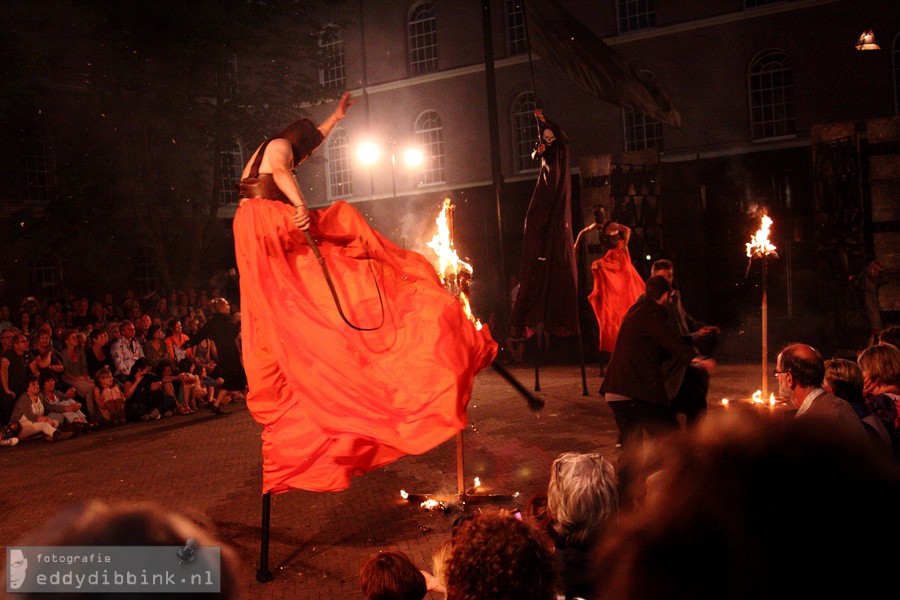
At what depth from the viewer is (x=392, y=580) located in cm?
313

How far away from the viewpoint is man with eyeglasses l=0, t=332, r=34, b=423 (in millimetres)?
11062

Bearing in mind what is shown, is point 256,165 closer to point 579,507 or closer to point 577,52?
point 579,507

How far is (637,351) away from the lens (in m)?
6.16

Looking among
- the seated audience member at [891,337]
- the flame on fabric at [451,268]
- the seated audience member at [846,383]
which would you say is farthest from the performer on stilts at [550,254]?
the seated audience member at [846,383]

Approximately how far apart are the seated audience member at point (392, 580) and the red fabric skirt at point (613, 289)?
29.3 ft

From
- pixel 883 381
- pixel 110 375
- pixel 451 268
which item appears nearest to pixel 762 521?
pixel 883 381

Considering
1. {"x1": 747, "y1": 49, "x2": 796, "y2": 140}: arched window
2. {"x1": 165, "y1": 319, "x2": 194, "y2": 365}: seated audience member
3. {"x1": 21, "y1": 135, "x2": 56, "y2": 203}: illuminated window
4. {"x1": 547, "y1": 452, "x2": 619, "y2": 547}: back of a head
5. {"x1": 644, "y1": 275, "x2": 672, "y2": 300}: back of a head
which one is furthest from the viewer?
{"x1": 21, "y1": 135, "x2": 56, "y2": 203}: illuminated window

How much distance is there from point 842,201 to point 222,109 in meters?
16.5

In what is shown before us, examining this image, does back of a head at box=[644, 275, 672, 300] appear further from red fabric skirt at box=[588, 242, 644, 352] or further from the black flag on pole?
red fabric skirt at box=[588, 242, 644, 352]

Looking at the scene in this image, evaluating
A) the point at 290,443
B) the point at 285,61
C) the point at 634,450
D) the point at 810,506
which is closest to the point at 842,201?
the point at 634,450

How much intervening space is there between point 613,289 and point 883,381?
7.04 meters

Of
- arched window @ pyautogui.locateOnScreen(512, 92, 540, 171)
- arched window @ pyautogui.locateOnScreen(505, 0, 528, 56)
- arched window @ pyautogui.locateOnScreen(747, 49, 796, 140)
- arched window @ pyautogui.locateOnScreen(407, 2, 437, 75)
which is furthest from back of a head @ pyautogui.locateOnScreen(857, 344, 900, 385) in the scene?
arched window @ pyautogui.locateOnScreen(407, 2, 437, 75)

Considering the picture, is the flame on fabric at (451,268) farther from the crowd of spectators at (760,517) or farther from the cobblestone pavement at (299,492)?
the crowd of spectators at (760,517)

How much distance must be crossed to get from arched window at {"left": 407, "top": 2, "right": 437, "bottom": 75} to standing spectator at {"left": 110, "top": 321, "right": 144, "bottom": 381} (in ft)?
60.0
